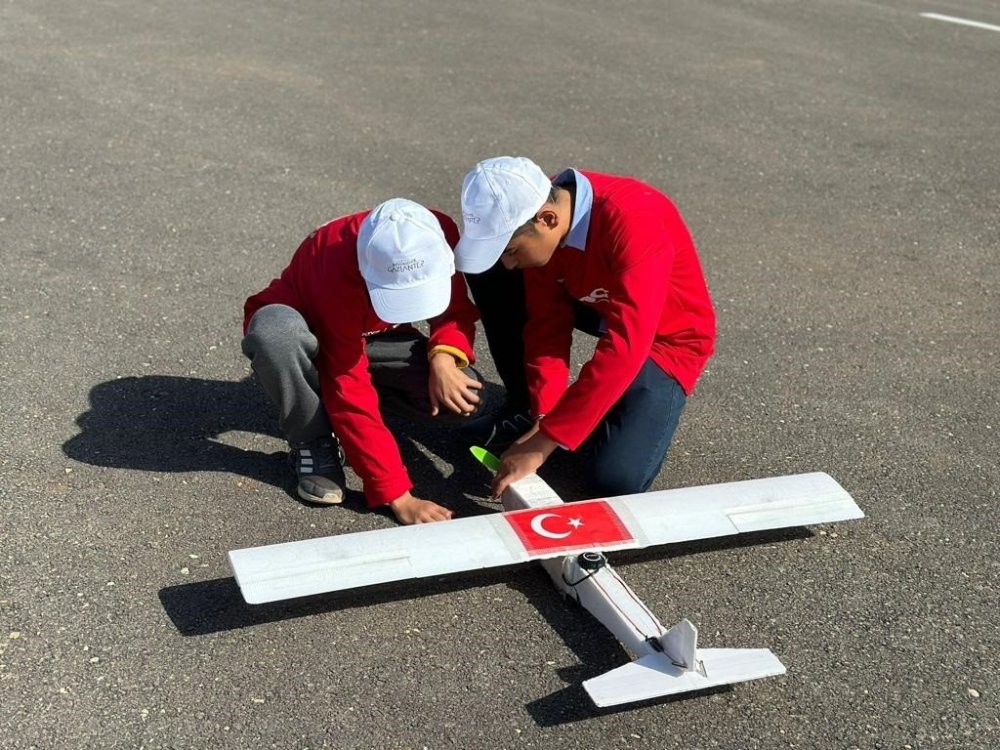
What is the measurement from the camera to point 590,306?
14.9 feet

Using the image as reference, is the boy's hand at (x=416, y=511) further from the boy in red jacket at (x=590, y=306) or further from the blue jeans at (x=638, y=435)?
the blue jeans at (x=638, y=435)

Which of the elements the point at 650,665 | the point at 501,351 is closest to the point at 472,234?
the point at 501,351

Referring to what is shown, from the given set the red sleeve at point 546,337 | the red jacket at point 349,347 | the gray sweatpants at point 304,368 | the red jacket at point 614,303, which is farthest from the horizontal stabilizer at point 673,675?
the gray sweatpants at point 304,368

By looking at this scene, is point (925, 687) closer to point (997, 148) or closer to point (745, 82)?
point (997, 148)

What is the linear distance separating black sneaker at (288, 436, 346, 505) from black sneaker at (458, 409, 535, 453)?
67 cm

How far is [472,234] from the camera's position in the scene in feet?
12.8

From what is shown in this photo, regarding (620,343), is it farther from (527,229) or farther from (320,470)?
(320,470)

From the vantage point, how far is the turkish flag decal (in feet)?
12.5

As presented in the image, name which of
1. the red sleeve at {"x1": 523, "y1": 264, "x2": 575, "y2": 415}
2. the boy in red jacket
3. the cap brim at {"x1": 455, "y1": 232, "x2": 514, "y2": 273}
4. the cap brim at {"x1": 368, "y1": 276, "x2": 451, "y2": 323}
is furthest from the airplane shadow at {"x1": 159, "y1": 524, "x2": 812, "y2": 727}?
the cap brim at {"x1": 455, "y1": 232, "x2": 514, "y2": 273}

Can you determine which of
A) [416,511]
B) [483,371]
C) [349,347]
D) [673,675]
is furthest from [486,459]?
[673,675]

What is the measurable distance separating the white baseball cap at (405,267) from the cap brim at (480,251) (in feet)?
0.35

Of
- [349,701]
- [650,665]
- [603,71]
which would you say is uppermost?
[603,71]

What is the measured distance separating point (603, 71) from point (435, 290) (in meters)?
6.78

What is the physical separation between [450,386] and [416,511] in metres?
0.46
